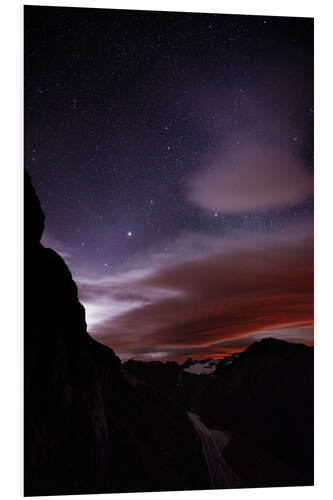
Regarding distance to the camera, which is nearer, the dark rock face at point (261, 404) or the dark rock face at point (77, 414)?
the dark rock face at point (77, 414)

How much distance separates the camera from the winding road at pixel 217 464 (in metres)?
5.06

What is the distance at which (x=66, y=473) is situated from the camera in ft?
15.8

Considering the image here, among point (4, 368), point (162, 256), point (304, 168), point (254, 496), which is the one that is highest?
point (304, 168)

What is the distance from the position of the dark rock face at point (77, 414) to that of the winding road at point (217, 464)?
0.24ft

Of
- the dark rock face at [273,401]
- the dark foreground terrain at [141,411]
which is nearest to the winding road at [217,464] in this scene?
the dark foreground terrain at [141,411]

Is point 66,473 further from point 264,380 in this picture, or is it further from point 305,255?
point 305,255

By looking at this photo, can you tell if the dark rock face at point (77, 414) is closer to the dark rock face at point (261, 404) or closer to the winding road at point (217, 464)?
the winding road at point (217, 464)

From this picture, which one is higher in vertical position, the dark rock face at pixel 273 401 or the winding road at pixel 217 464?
the dark rock face at pixel 273 401

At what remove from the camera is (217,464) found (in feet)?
16.7

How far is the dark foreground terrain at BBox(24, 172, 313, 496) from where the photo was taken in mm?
4812

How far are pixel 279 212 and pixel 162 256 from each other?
100cm

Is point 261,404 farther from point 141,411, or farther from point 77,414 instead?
point 77,414

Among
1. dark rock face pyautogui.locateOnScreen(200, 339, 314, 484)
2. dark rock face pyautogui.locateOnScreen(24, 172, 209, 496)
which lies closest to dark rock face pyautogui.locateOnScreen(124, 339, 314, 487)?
dark rock face pyautogui.locateOnScreen(200, 339, 314, 484)

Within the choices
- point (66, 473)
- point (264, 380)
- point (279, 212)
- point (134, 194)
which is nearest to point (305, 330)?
point (264, 380)
